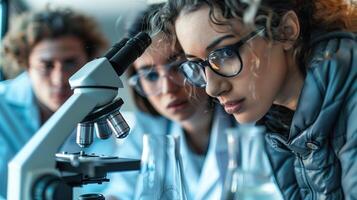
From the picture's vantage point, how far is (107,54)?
0.76 metres

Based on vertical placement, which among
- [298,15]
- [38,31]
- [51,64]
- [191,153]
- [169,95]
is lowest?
[191,153]

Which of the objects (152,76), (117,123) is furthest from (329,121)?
(152,76)

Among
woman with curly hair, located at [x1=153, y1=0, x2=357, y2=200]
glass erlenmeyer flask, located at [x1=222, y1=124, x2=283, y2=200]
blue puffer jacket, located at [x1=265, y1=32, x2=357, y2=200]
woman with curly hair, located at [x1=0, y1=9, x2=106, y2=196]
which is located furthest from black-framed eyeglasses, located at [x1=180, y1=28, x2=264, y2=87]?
woman with curly hair, located at [x1=0, y1=9, x2=106, y2=196]

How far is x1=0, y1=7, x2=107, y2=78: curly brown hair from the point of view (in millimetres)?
2031

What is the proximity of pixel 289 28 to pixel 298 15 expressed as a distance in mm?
45

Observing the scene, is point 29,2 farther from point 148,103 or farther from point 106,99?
point 106,99

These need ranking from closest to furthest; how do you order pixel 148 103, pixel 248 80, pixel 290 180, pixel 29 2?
pixel 248 80
pixel 290 180
pixel 148 103
pixel 29 2

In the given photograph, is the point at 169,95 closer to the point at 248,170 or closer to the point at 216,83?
the point at 216,83

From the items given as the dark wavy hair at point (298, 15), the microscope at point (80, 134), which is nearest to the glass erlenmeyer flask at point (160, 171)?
the microscope at point (80, 134)

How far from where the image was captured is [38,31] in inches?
80.7

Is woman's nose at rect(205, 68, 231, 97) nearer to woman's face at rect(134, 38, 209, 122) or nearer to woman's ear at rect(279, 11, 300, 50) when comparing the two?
woman's ear at rect(279, 11, 300, 50)

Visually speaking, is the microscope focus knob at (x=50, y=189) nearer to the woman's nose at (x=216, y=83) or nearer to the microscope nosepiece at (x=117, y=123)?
the microscope nosepiece at (x=117, y=123)

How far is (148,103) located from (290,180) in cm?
85

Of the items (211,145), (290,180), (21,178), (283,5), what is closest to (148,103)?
(211,145)
